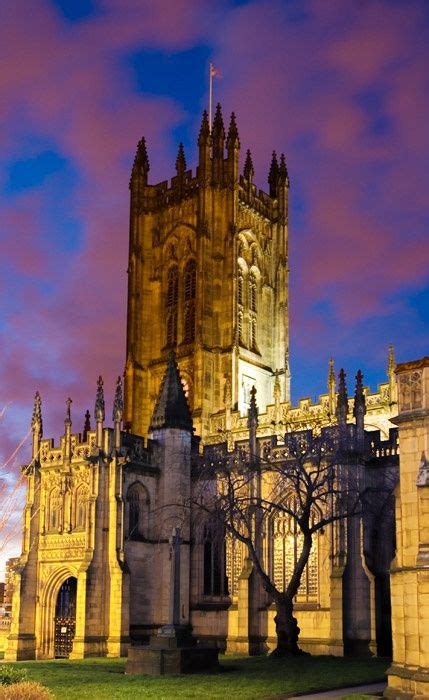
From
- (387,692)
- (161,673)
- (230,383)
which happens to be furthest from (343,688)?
(230,383)

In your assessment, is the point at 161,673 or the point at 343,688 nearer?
the point at 343,688

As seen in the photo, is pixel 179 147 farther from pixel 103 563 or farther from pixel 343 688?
pixel 343 688

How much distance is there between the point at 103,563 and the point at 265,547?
7.49 m

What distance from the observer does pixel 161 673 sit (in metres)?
28.6

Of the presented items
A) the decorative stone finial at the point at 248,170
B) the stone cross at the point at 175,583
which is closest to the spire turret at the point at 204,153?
the decorative stone finial at the point at 248,170

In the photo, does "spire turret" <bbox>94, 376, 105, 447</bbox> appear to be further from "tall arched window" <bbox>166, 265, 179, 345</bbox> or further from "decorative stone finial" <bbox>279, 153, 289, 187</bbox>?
"decorative stone finial" <bbox>279, 153, 289, 187</bbox>

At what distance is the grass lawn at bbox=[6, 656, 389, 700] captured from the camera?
23.0 meters

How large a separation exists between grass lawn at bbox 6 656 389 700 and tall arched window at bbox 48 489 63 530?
11993mm

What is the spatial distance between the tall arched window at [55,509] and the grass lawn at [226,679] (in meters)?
12.0

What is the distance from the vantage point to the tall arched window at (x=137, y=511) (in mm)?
43844

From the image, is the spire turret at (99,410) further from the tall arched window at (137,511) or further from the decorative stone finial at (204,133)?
the decorative stone finial at (204,133)

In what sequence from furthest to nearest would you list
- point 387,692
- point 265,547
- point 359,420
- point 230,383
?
point 230,383 < point 265,547 < point 359,420 < point 387,692

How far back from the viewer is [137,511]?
44.5m

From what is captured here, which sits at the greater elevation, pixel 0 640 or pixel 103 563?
pixel 103 563
